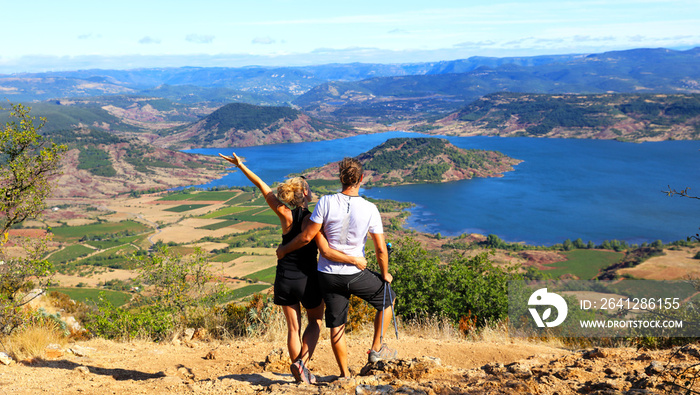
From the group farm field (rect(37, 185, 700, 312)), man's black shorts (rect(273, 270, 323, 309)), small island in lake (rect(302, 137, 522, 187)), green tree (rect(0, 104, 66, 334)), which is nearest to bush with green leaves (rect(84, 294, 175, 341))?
green tree (rect(0, 104, 66, 334))

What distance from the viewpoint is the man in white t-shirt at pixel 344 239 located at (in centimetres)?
424

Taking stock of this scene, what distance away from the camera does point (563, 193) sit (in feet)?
330

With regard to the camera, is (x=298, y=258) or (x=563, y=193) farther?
(x=563, y=193)

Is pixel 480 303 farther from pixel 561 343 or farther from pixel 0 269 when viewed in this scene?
pixel 0 269

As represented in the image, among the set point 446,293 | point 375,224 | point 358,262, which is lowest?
point 446,293

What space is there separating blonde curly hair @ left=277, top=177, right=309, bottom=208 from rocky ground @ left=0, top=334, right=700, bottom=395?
1.77 meters

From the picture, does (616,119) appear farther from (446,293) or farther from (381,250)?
(381,250)

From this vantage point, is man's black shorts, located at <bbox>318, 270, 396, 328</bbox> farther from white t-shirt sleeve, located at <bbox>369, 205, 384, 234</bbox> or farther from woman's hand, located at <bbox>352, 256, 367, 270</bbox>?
white t-shirt sleeve, located at <bbox>369, 205, 384, 234</bbox>

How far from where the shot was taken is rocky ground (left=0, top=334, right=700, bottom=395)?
13.5 feet

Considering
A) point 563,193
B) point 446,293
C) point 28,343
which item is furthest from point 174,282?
point 563,193

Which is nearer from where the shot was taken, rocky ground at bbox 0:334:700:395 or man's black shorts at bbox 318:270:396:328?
rocky ground at bbox 0:334:700:395

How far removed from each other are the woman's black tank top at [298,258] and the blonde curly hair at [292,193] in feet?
0.38

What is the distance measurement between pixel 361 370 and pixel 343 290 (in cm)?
106

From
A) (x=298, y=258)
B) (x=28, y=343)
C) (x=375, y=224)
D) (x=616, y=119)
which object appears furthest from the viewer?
(x=616, y=119)
